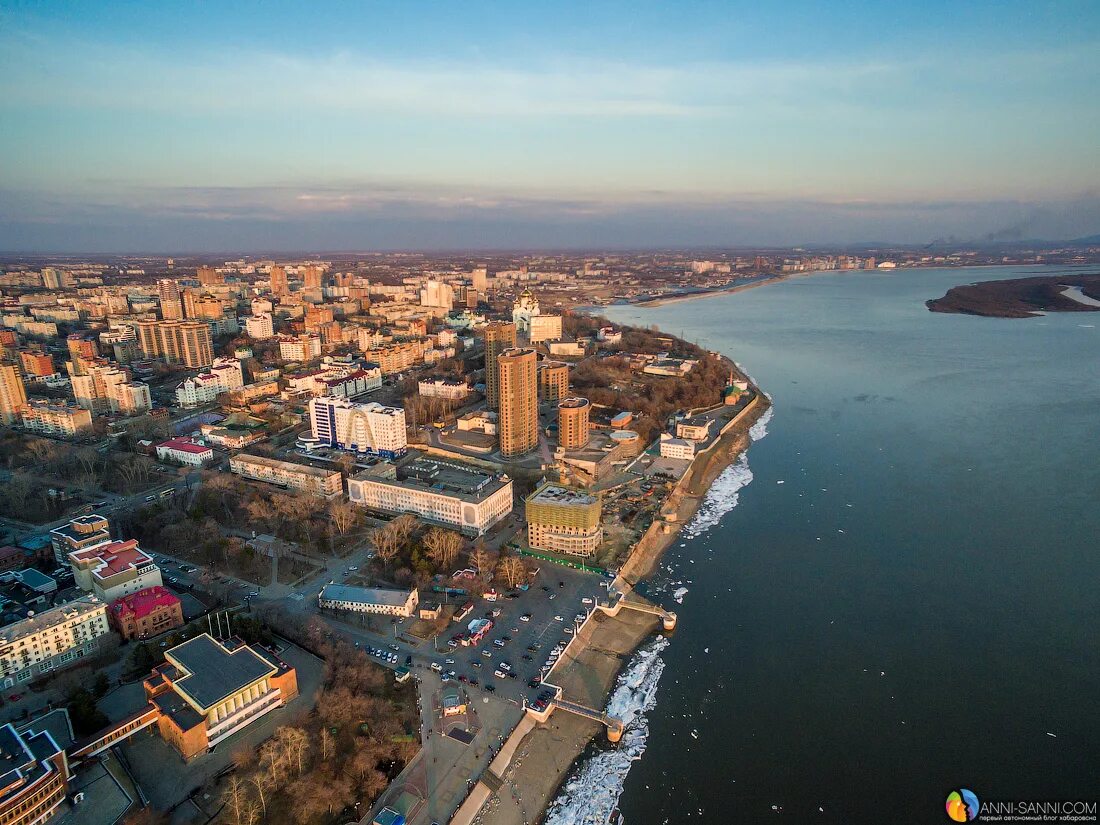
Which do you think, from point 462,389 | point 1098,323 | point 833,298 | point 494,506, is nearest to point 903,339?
point 1098,323

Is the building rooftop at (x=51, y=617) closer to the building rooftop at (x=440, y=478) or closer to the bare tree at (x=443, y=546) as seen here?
the bare tree at (x=443, y=546)

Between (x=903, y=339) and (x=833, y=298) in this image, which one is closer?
(x=903, y=339)

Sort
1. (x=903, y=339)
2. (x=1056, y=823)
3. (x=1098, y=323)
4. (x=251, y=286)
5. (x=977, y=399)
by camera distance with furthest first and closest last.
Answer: (x=251, y=286), (x=1098, y=323), (x=903, y=339), (x=977, y=399), (x=1056, y=823)

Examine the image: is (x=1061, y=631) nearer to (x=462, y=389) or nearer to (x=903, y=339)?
(x=462, y=389)

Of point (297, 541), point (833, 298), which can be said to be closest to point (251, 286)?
point (297, 541)

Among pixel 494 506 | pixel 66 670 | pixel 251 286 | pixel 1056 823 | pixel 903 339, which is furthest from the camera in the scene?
pixel 251 286

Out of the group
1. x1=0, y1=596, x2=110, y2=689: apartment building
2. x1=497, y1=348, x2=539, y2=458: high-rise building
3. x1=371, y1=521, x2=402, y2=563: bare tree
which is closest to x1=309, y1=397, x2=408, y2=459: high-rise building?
x1=497, y1=348, x2=539, y2=458: high-rise building
